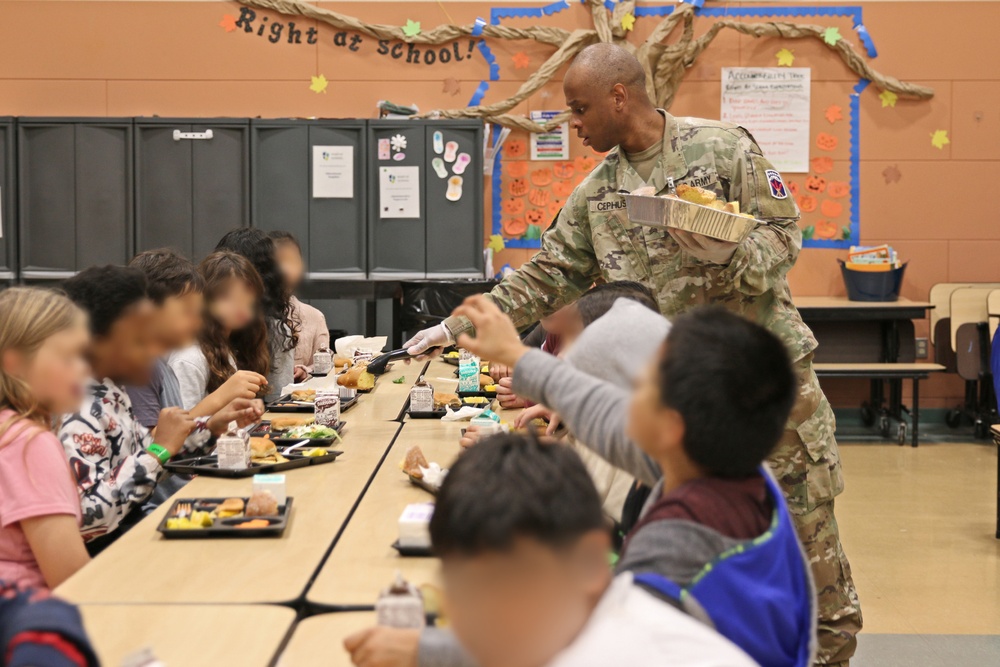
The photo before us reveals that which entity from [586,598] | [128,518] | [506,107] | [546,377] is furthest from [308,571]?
[506,107]

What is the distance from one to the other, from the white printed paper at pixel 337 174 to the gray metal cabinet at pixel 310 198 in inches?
1.2

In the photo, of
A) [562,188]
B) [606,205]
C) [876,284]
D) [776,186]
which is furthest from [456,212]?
[776,186]

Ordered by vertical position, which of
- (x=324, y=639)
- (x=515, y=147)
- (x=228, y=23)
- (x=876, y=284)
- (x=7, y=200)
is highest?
(x=228, y=23)

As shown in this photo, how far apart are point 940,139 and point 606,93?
551cm

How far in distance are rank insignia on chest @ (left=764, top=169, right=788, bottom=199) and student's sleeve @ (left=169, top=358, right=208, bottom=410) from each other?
1995 mm

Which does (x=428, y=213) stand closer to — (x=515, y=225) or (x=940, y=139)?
(x=515, y=225)

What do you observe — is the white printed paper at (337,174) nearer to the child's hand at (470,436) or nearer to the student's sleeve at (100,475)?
the child's hand at (470,436)

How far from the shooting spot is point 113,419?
7.97ft

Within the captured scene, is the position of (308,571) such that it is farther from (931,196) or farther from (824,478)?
(931,196)

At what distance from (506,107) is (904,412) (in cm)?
369

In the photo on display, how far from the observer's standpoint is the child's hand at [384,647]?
4.18 feet

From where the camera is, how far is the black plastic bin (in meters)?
7.09

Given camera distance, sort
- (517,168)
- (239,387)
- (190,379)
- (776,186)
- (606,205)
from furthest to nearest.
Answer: (517,168) → (190,379) → (606,205) → (239,387) → (776,186)

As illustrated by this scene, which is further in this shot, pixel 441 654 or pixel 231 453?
pixel 231 453
